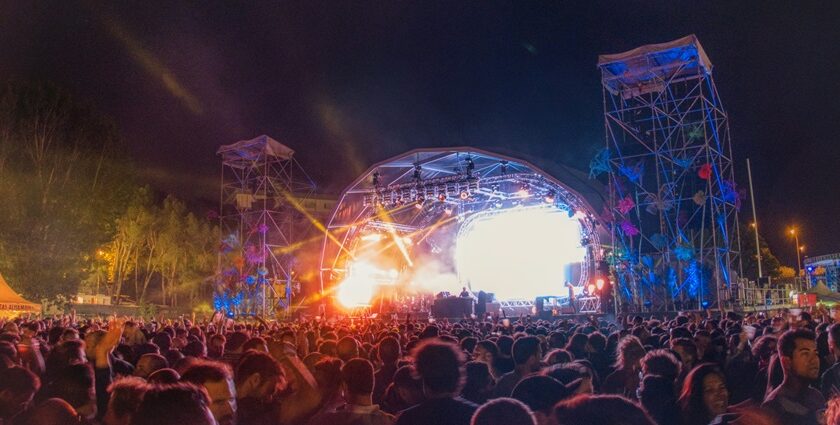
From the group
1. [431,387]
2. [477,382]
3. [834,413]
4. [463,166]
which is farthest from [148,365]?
[463,166]

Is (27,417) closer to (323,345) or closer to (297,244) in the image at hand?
(323,345)

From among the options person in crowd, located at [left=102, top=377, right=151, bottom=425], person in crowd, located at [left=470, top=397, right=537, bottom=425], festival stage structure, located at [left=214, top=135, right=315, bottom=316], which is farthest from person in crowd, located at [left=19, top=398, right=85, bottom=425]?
festival stage structure, located at [left=214, top=135, right=315, bottom=316]

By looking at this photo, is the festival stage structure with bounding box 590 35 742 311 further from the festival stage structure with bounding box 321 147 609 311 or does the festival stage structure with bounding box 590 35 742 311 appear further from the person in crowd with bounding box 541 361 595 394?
the person in crowd with bounding box 541 361 595 394

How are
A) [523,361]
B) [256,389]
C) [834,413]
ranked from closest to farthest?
[834,413] < [256,389] < [523,361]

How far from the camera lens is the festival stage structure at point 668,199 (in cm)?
2370

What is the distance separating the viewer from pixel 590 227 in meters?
29.9

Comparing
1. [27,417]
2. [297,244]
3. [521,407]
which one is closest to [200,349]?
[27,417]

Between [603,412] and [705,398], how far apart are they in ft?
5.81

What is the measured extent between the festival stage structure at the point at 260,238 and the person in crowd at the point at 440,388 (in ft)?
111

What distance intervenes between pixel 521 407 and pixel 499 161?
27.8m

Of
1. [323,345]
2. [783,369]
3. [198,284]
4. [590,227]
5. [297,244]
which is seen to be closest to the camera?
[783,369]

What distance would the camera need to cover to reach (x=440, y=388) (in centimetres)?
349

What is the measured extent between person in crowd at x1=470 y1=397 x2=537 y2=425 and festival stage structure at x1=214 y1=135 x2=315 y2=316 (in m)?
34.9

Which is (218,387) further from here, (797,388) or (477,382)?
(797,388)
